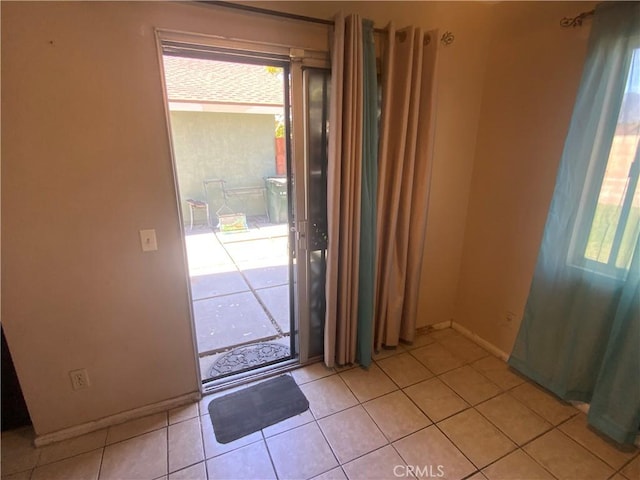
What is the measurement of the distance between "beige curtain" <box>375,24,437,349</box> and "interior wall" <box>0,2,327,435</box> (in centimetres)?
49

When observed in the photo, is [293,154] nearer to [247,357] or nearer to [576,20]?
[247,357]

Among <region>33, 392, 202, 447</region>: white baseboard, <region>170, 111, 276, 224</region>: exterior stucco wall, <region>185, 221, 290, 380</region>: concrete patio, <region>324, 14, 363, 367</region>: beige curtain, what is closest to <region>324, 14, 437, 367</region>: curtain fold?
<region>324, 14, 363, 367</region>: beige curtain

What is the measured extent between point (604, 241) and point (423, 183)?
3.20ft

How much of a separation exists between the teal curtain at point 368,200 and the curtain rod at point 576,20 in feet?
3.38

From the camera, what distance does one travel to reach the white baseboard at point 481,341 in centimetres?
226

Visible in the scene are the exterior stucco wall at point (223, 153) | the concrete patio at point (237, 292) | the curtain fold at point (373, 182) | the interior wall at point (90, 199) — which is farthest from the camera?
the exterior stucco wall at point (223, 153)

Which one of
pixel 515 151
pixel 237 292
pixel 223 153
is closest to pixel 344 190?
pixel 515 151

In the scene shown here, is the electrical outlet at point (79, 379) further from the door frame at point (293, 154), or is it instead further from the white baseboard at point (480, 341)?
the white baseboard at point (480, 341)

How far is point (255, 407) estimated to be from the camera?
71.7 inches

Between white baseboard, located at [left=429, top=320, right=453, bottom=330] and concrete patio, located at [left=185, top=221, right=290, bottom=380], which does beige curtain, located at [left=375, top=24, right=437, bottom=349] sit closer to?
white baseboard, located at [left=429, top=320, right=453, bottom=330]

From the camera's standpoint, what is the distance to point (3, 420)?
1643 millimetres

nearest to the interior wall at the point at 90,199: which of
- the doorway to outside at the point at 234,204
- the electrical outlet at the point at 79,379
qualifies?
the electrical outlet at the point at 79,379

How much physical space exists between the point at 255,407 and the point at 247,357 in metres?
0.51

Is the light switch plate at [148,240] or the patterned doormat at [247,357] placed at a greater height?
the light switch plate at [148,240]
